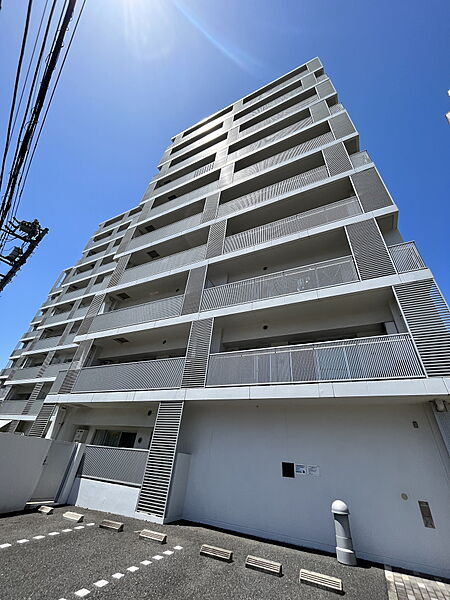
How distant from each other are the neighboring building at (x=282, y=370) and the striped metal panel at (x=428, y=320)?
33 millimetres

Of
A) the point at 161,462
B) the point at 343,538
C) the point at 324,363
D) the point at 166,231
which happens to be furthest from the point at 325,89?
the point at 161,462

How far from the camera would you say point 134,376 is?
10.1m

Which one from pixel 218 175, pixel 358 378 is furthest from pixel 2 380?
pixel 358 378

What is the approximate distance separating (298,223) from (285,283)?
2894 millimetres

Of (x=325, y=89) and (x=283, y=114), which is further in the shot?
(x=283, y=114)

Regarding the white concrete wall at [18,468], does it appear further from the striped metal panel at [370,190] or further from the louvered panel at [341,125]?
the louvered panel at [341,125]

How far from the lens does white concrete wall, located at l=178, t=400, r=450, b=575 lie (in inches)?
231

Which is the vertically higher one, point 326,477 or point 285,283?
point 285,283

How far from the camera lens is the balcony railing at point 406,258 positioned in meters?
7.38

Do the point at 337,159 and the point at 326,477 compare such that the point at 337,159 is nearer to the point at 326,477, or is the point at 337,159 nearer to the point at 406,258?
the point at 406,258

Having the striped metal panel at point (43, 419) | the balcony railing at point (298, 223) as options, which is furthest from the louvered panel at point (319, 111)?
the striped metal panel at point (43, 419)

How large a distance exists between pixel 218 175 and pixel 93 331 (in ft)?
38.9

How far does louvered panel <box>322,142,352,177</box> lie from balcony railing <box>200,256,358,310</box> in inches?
181

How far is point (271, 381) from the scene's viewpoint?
25.0 ft
